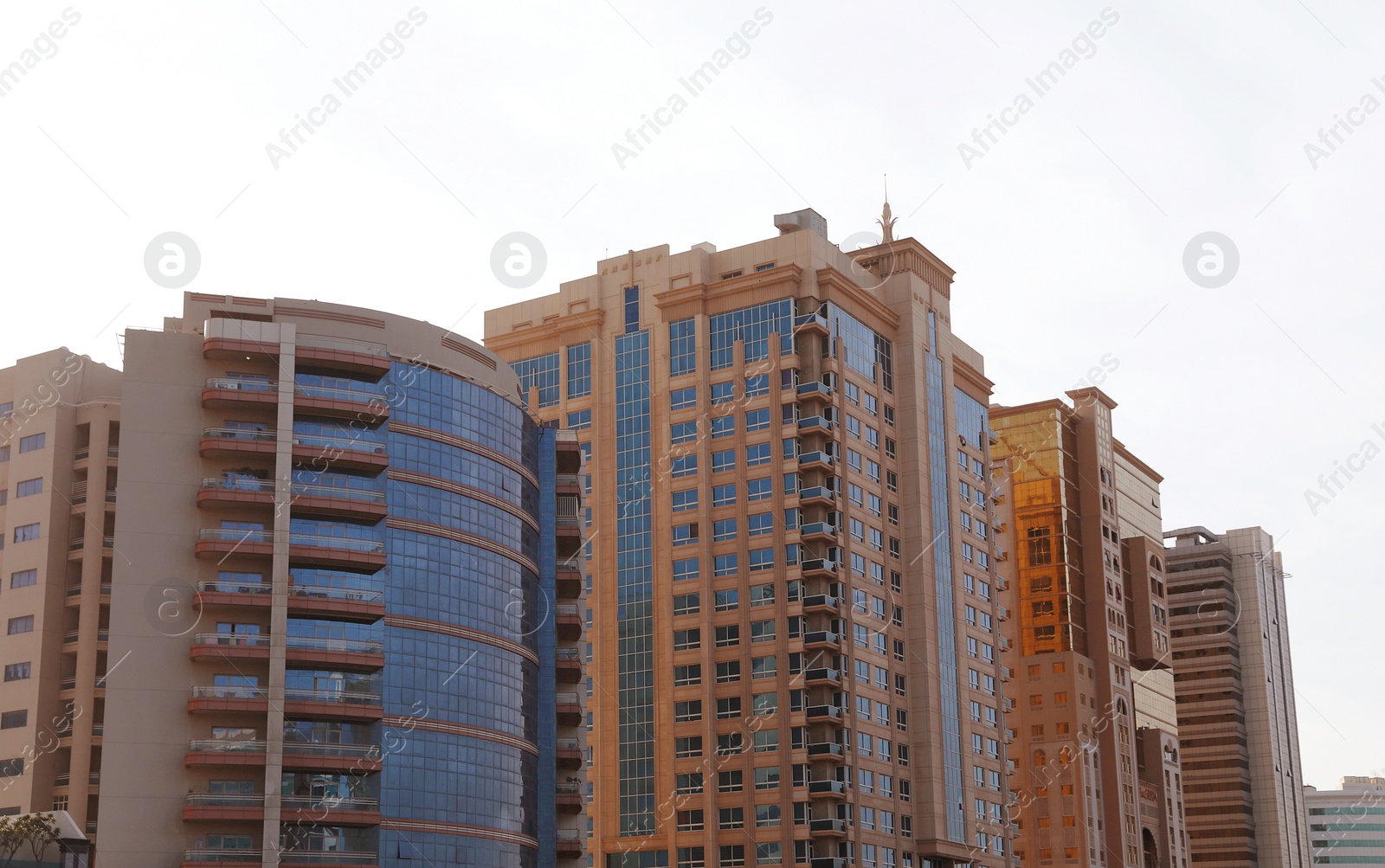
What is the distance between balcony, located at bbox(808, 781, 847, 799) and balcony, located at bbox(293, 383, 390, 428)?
150 feet

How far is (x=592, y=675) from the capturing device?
139250mm

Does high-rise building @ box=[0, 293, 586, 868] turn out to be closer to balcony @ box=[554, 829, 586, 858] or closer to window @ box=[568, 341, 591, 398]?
balcony @ box=[554, 829, 586, 858]

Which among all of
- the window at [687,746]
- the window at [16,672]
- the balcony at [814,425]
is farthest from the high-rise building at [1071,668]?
the window at [16,672]

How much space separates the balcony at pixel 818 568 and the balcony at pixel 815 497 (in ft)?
14.8

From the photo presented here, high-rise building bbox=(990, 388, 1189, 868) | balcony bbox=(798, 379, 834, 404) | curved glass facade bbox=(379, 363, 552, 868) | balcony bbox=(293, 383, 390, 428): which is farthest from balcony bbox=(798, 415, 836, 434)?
high-rise building bbox=(990, 388, 1189, 868)

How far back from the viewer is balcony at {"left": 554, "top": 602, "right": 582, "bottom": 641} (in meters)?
118

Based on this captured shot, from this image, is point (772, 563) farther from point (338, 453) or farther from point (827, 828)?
point (338, 453)

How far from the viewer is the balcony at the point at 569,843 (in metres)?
113

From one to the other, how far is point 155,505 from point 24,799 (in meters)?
18.2

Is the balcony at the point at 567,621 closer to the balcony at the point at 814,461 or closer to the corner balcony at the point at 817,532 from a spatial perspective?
the corner balcony at the point at 817,532

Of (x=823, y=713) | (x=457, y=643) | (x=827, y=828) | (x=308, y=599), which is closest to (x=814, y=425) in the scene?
(x=823, y=713)

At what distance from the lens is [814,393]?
13450cm

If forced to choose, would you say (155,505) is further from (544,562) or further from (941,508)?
(941,508)

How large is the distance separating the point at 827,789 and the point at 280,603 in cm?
4858
